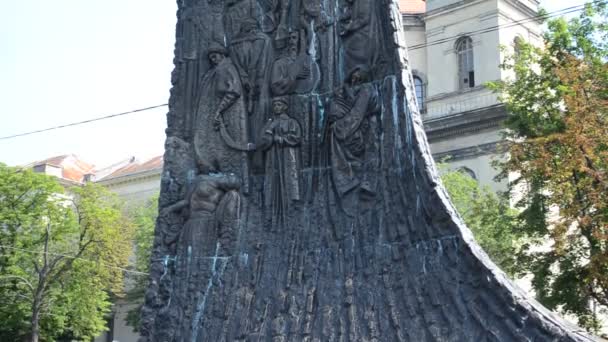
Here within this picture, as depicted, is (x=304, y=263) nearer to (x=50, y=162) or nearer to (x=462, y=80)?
(x=462, y=80)

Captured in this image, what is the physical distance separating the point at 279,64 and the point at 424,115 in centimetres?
2686

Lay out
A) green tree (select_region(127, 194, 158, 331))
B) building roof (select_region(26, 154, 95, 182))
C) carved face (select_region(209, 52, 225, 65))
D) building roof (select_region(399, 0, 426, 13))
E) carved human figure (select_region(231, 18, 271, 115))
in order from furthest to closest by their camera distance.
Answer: building roof (select_region(26, 154, 95, 182))
building roof (select_region(399, 0, 426, 13))
green tree (select_region(127, 194, 158, 331))
carved face (select_region(209, 52, 225, 65))
carved human figure (select_region(231, 18, 271, 115))

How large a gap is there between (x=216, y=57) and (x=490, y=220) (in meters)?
14.1

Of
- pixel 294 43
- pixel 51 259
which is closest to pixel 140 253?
pixel 51 259

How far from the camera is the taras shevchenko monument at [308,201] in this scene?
23.6ft

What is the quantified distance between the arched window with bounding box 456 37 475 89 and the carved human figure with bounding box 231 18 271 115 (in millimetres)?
26195

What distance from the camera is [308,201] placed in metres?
8.15

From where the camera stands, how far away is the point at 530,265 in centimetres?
1936

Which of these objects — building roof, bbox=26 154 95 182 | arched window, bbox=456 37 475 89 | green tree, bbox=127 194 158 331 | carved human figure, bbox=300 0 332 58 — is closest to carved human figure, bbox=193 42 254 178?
carved human figure, bbox=300 0 332 58

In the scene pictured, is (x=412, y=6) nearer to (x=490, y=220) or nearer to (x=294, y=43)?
(x=490, y=220)

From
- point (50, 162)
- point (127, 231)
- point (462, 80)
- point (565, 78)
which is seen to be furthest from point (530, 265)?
point (50, 162)

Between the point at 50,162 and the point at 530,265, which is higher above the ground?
the point at 50,162

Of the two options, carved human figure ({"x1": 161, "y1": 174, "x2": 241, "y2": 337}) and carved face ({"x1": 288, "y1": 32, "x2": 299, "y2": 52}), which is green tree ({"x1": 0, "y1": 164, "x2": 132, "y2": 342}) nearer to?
carved human figure ({"x1": 161, "y1": 174, "x2": 241, "y2": 337})

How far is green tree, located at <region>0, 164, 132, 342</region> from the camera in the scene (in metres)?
30.1
